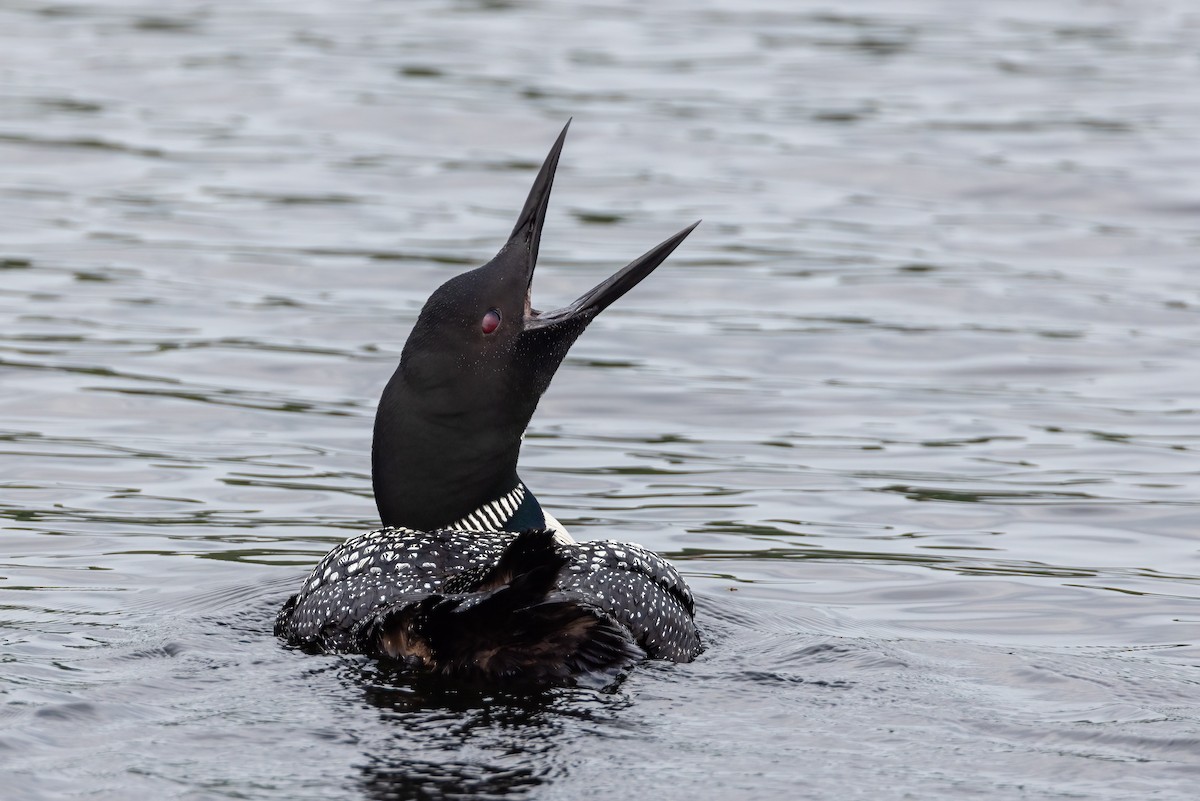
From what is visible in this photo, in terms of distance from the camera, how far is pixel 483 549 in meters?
4.13

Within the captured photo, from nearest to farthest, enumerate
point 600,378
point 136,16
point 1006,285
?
1. point 600,378
2. point 1006,285
3. point 136,16

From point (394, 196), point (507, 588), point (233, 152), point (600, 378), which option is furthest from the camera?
point (233, 152)

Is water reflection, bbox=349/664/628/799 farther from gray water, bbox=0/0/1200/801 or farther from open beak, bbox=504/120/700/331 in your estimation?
open beak, bbox=504/120/700/331

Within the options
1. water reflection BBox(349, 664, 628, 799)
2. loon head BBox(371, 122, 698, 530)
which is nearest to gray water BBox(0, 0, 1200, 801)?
water reflection BBox(349, 664, 628, 799)

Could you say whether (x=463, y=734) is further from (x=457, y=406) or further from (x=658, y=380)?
(x=658, y=380)

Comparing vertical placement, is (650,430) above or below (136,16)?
below

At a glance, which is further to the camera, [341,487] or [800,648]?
[341,487]

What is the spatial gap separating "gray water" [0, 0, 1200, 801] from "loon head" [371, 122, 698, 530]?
1.56 ft

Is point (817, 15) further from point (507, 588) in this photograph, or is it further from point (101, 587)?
point (507, 588)

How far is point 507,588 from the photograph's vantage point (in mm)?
3570

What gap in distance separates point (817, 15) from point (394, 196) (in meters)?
6.40

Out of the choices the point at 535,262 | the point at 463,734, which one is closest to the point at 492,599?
the point at 463,734

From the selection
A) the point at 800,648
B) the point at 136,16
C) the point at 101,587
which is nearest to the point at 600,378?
the point at 101,587

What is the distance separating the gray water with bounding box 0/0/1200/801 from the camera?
3.68 meters
